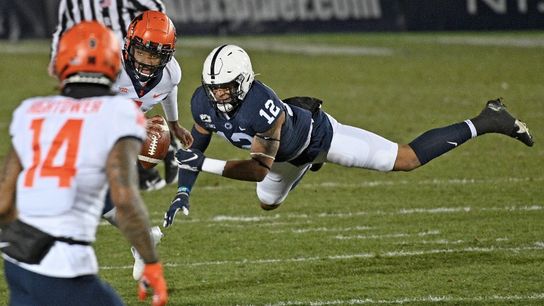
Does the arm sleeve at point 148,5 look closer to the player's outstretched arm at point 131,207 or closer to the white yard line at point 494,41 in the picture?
the player's outstretched arm at point 131,207

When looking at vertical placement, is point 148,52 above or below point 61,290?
below

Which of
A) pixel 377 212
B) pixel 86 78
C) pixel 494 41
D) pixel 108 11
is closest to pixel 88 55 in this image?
pixel 86 78

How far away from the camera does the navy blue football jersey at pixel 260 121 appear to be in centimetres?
587

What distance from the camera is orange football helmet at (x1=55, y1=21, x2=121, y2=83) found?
3.55 m

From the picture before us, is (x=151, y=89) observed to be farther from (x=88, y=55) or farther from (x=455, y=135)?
(x=88, y=55)

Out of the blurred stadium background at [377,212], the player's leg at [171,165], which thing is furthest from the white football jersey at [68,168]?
the player's leg at [171,165]

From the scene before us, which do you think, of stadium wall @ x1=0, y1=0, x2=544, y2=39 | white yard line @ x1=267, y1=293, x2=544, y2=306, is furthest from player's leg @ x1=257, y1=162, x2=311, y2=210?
stadium wall @ x1=0, y1=0, x2=544, y2=39

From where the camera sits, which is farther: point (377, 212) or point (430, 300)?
point (377, 212)

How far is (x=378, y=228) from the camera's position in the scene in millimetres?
7043

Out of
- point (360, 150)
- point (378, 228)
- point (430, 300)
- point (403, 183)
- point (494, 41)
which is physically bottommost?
point (494, 41)

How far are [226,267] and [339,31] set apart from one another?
48.1 feet

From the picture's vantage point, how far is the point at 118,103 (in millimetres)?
3502

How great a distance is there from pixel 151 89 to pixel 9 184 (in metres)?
3.01

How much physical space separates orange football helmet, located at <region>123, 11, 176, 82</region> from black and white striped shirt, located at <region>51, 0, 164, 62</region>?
A: 7.26 feet
